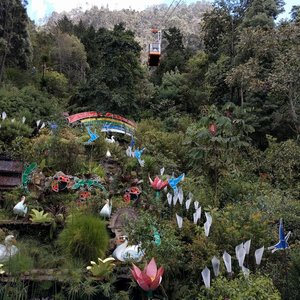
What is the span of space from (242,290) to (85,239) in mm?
1805

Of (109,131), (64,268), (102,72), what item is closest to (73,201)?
(64,268)

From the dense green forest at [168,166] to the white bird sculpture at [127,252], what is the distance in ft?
0.26

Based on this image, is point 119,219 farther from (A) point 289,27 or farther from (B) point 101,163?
(A) point 289,27

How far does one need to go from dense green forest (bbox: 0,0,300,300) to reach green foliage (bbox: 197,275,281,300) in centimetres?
1

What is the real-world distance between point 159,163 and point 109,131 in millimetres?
4856

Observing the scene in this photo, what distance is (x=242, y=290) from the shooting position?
335cm

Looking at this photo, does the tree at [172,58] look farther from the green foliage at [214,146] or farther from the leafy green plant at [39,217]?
the leafy green plant at [39,217]

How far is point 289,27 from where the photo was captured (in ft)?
35.9

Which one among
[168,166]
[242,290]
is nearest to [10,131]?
[168,166]

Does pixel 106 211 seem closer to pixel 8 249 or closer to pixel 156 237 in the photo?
pixel 156 237

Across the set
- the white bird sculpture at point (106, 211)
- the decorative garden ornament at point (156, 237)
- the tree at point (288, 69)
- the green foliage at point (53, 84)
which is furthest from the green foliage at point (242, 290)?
the green foliage at point (53, 84)

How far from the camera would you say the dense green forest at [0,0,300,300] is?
396cm

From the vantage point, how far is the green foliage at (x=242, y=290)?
3.28m

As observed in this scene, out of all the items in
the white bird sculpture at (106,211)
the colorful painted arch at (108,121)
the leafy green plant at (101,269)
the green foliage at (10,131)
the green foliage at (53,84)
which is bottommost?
the leafy green plant at (101,269)
